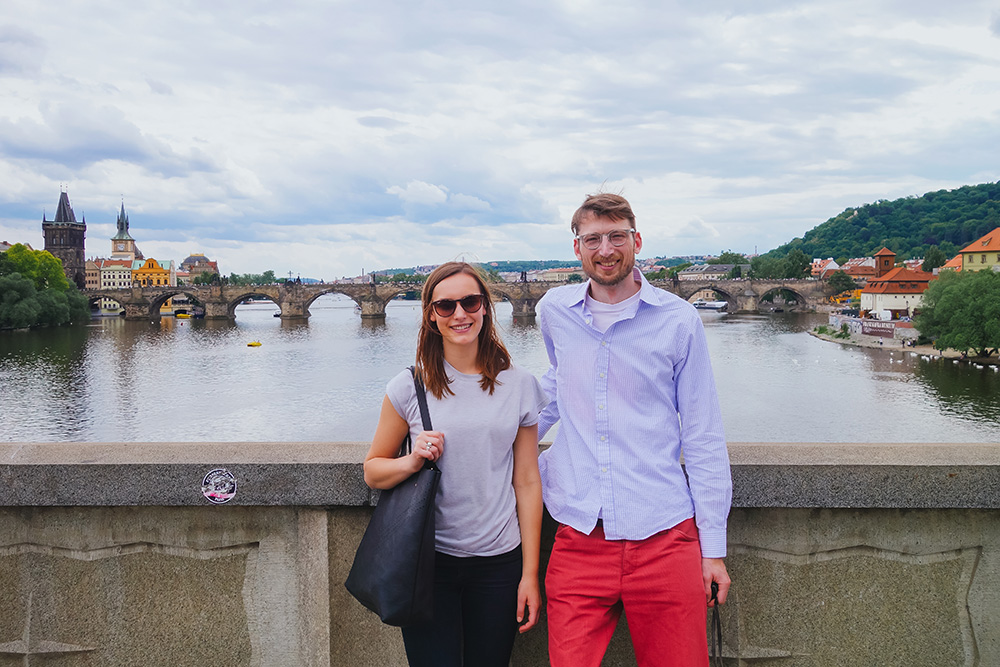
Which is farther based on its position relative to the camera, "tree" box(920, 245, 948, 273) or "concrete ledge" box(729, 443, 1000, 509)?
"tree" box(920, 245, 948, 273)

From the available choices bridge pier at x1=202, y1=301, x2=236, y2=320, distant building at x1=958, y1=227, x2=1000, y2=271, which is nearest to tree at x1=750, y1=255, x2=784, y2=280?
distant building at x1=958, y1=227, x2=1000, y2=271

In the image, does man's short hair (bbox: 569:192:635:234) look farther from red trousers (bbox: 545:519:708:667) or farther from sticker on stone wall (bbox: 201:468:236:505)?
sticker on stone wall (bbox: 201:468:236:505)

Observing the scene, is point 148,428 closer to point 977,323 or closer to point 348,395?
point 348,395

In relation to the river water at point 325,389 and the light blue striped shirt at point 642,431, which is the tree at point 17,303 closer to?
the river water at point 325,389

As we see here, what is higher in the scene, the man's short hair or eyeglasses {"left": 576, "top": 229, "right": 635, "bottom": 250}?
the man's short hair

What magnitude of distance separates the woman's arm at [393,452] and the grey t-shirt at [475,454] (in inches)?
1.0

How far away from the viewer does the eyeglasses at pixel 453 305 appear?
1.62 metres

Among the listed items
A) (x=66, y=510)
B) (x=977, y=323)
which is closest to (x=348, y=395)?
(x=66, y=510)

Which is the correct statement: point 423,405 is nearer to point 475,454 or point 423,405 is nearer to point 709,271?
point 475,454

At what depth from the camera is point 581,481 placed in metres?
1.57

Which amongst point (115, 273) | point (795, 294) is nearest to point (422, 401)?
point (795, 294)

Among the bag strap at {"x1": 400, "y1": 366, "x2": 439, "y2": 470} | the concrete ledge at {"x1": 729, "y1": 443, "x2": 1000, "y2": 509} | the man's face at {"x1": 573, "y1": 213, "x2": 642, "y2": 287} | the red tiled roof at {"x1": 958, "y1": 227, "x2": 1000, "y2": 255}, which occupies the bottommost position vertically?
the concrete ledge at {"x1": 729, "y1": 443, "x2": 1000, "y2": 509}

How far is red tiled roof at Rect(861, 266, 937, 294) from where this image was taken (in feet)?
167

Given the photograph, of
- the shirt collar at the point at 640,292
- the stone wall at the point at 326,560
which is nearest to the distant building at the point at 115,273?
the stone wall at the point at 326,560
